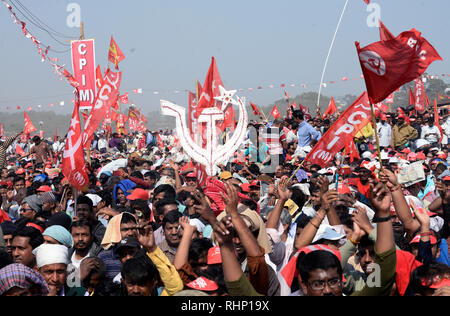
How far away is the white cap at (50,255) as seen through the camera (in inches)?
157

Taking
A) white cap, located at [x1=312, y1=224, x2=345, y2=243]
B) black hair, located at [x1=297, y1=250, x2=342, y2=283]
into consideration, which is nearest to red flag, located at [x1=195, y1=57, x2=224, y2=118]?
white cap, located at [x1=312, y1=224, x2=345, y2=243]

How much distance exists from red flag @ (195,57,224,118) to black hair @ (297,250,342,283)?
19.1ft

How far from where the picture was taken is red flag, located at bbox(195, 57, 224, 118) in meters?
8.91

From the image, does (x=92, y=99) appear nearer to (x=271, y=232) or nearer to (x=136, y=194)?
(x=136, y=194)

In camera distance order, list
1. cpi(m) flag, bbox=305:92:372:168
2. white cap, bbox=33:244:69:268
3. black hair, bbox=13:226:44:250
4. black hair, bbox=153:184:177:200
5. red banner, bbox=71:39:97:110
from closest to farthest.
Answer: white cap, bbox=33:244:69:268
black hair, bbox=13:226:44:250
cpi(m) flag, bbox=305:92:372:168
black hair, bbox=153:184:177:200
red banner, bbox=71:39:97:110

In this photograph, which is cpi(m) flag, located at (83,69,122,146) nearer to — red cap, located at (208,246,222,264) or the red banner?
the red banner

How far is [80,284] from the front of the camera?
406 centimetres

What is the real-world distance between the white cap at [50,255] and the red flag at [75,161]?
2.47 m

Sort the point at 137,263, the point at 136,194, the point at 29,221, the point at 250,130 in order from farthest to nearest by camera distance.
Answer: the point at 250,130, the point at 136,194, the point at 29,221, the point at 137,263

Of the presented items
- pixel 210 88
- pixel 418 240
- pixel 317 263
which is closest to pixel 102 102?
pixel 210 88

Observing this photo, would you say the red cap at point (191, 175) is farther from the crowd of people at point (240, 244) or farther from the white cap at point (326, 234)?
the white cap at point (326, 234)
